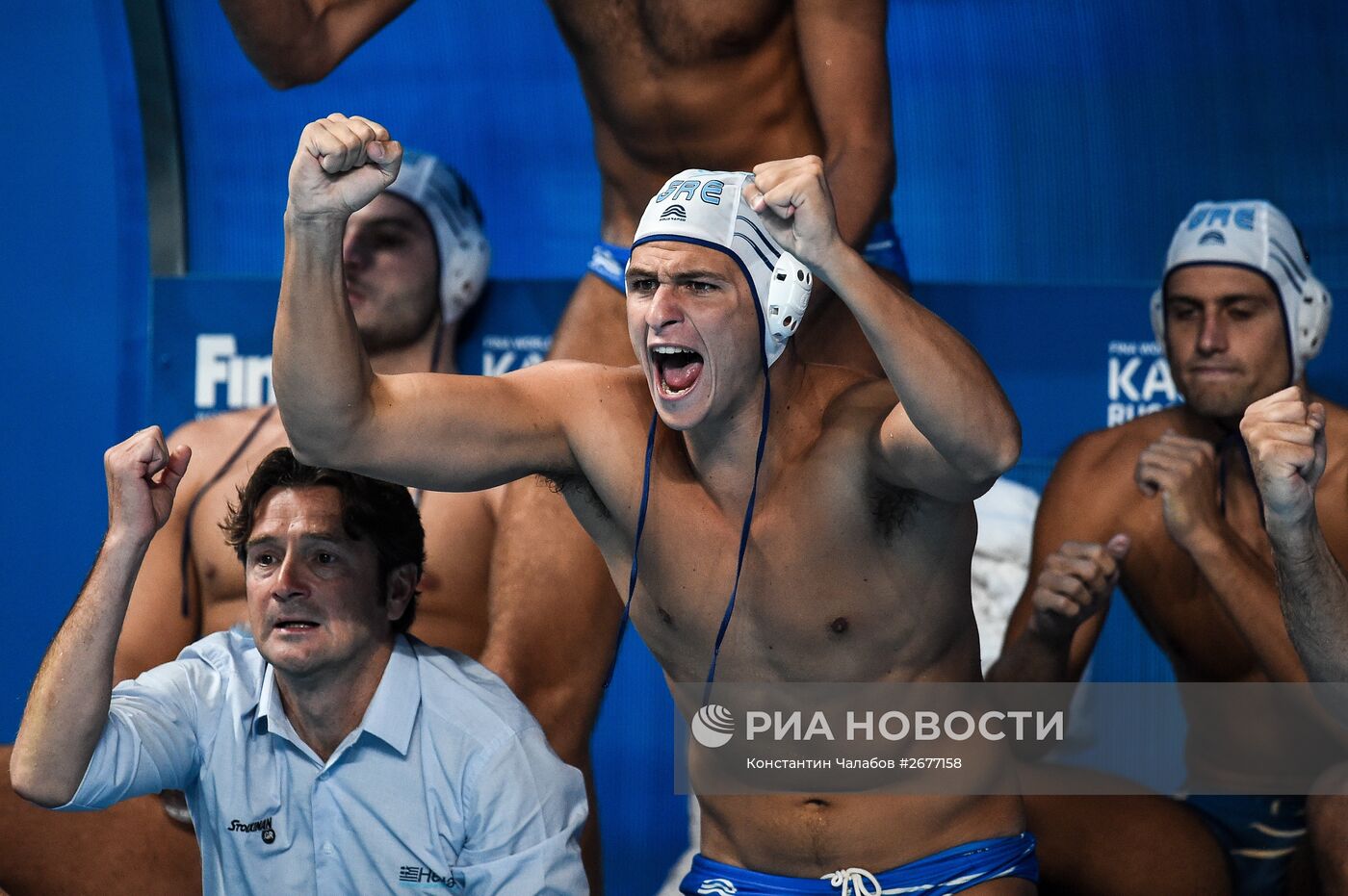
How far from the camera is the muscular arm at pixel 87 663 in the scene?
9.12 ft

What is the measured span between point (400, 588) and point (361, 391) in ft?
2.28

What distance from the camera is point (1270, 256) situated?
4.08 metres

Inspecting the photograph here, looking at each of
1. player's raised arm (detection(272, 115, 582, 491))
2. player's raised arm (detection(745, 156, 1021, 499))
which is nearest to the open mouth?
player's raised arm (detection(272, 115, 582, 491))

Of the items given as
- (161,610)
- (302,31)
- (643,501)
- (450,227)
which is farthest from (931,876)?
(302,31)

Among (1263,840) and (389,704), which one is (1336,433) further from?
(389,704)

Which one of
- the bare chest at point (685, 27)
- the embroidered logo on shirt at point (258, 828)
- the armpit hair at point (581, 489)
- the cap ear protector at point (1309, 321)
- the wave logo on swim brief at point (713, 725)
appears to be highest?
the bare chest at point (685, 27)

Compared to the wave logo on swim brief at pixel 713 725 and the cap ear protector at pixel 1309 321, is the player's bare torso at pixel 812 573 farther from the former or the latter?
the cap ear protector at pixel 1309 321

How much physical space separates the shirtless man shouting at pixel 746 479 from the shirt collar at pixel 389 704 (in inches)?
17.8

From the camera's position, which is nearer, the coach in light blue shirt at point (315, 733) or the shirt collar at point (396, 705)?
the coach in light blue shirt at point (315, 733)

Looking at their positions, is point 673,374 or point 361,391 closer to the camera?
point 361,391

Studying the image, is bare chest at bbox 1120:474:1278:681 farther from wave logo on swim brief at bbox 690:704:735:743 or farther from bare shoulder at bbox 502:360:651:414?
bare shoulder at bbox 502:360:651:414

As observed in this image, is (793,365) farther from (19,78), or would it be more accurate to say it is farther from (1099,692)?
(19,78)

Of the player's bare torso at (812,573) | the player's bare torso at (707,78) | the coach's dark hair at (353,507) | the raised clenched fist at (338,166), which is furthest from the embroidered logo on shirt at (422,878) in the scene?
the player's bare torso at (707,78)

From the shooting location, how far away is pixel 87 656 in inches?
109
